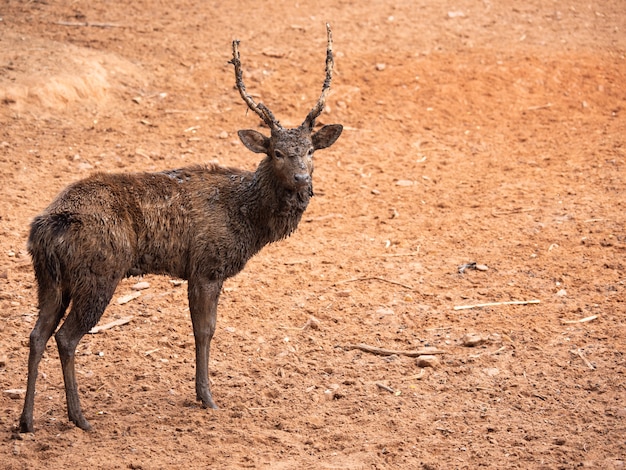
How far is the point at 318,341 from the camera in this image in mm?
8383

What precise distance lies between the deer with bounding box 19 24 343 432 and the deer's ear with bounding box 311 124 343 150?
10 millimetres

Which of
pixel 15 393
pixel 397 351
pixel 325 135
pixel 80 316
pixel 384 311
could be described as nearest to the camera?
pixel 80 316

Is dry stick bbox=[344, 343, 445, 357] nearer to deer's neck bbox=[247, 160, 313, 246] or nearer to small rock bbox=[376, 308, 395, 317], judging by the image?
small rock bbox=[376, 308, 395, 317]

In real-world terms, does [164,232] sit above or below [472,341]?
above

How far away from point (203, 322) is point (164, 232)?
0.86 metres

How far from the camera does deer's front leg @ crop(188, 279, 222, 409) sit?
7.20 meters

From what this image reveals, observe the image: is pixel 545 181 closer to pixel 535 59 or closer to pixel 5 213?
pixel 535 59

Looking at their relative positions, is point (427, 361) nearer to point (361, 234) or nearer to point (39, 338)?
point (361, 234)

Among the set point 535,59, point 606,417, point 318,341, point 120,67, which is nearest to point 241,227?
point 318,341

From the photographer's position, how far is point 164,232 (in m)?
7.10

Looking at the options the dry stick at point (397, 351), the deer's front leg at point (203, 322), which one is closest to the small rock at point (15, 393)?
the deer's front leg at point (203, 322)

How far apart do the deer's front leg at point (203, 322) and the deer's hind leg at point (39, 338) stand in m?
1.19

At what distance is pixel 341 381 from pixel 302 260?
2.65m

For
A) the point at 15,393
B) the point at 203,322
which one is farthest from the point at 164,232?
the point at 15,393
